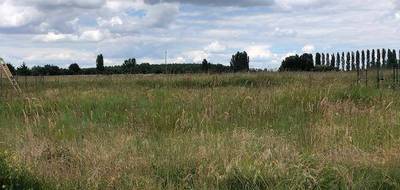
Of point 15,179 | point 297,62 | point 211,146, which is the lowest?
point 15,179

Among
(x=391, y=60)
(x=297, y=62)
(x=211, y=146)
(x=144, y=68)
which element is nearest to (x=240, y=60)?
(x=144, y=68)

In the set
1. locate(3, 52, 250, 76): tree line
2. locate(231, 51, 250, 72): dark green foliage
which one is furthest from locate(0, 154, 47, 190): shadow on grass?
locate(231, 51, 250, 72): dark green foliage

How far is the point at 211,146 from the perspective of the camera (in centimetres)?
742

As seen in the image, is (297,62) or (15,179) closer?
(15,179)

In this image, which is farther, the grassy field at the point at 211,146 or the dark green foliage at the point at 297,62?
the dark green foliage at the point at 297,62

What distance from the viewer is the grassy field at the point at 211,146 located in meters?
6.11

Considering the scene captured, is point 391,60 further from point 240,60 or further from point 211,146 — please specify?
point 211,146

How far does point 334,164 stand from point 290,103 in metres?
6.04

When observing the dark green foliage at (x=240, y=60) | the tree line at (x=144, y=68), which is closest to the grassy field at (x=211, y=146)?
the tree line at (x=144, y=68)

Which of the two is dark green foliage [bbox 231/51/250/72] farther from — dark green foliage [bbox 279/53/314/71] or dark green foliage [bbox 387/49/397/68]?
dark green foliage [bbox 279/53/314/71]

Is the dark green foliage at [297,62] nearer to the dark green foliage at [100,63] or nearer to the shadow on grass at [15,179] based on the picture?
the dark green foliage at [100,63]

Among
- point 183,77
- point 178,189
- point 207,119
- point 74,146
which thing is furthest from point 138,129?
point 183,77

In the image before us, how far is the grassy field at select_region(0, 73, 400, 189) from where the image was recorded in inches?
241

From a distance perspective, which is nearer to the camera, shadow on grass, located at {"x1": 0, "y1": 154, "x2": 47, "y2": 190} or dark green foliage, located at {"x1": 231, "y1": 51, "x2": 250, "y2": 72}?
shadow on grass, located at {"x1": 0, "y1": 154, "x2": 47, "y2": 190}
